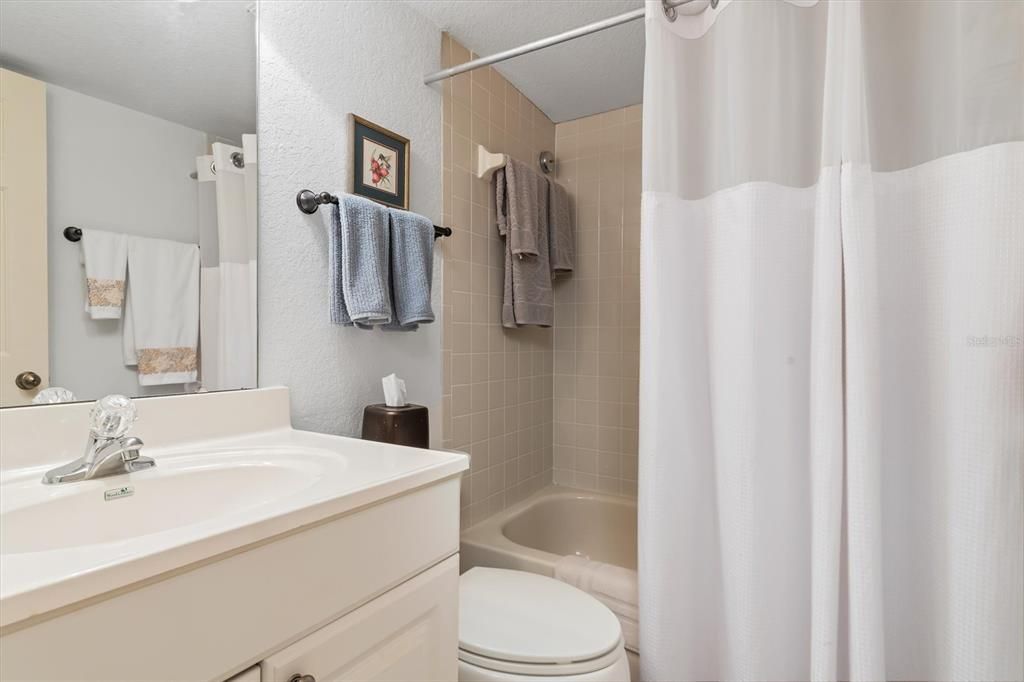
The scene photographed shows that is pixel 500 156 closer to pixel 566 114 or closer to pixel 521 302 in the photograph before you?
pixel 521 302

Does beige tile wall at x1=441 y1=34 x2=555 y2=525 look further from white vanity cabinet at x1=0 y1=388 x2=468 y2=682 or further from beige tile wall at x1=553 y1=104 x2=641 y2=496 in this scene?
white vanity cabinet at x1=0 y1=388 x2=468 y2=682

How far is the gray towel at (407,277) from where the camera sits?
1.29 metres

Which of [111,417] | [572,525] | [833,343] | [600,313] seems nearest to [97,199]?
[111,417]

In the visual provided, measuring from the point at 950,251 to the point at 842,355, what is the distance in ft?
0.81

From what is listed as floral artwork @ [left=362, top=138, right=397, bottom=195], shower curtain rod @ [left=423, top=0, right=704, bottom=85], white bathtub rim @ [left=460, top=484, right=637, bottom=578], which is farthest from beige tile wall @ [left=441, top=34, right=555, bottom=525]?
floral artwork @ [left=362, top=138, right=397, bottom=195]

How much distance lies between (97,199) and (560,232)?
1.52 m

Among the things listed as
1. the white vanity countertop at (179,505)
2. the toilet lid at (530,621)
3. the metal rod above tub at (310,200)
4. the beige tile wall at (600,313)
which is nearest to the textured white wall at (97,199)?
the white vanity countertop at (179,505)

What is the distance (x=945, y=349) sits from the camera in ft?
2.95

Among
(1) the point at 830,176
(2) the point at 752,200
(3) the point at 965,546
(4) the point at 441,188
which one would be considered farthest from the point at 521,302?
(3) the point at 965,546

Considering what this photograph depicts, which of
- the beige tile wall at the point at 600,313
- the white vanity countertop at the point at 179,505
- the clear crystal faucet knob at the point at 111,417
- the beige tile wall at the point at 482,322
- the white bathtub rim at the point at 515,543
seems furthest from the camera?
the beige tile wall at the point at 600,313

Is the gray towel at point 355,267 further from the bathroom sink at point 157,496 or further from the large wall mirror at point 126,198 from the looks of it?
the bathroom sink at point 157,496

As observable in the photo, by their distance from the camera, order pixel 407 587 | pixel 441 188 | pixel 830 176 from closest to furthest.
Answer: pixel 407 587 → pixel 830 176 → pixel 441 188

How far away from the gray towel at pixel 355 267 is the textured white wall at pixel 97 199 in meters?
0.31

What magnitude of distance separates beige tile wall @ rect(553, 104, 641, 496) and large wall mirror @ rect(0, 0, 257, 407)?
1.47 m
